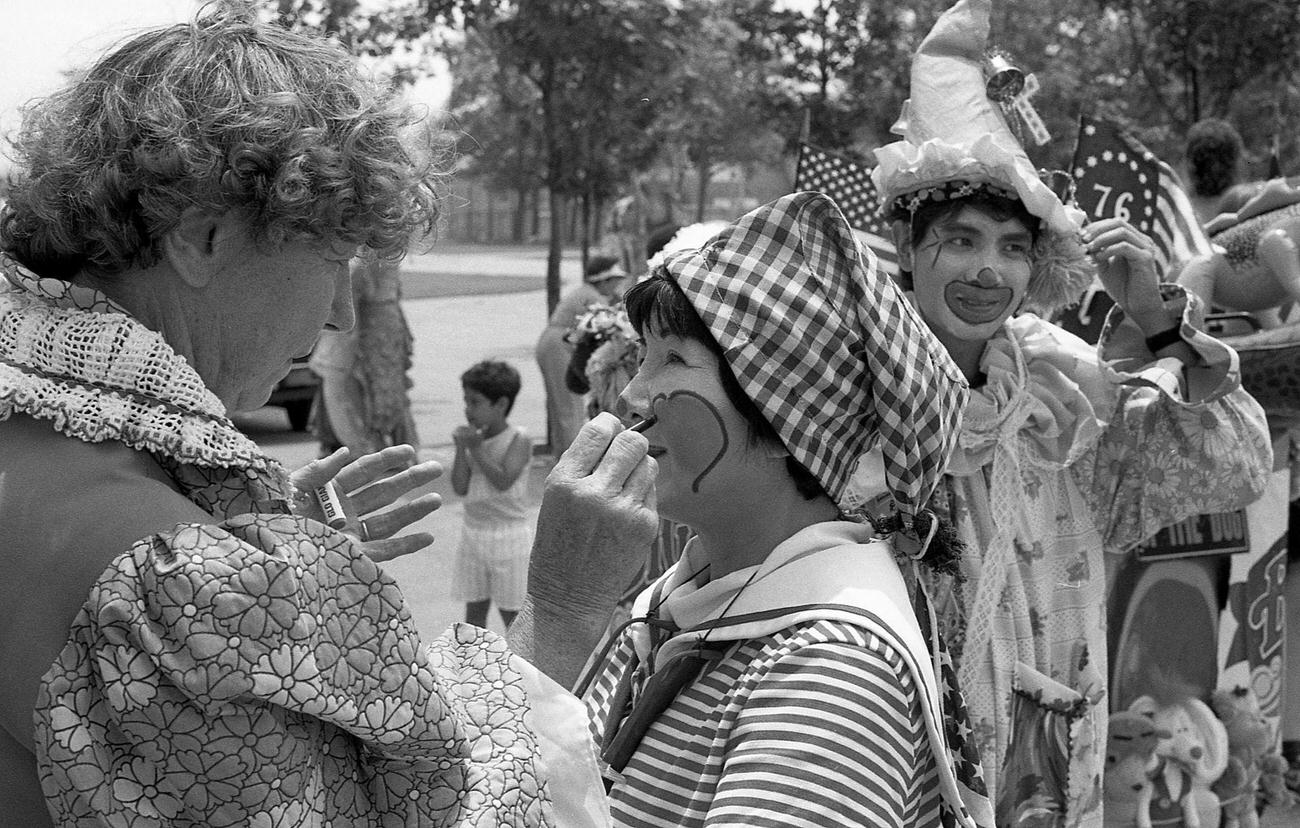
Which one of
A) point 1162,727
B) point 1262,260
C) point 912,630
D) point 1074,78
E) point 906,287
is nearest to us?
point 912,630

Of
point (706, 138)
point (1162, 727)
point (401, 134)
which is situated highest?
point (401, 134)

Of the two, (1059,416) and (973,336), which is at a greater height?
(973,336)

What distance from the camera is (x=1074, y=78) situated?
16.2 metres

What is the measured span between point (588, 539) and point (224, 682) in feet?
1.84

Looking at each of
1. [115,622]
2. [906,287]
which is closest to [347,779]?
[115,622]

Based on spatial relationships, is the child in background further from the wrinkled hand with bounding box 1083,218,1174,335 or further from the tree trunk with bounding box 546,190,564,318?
the tree trunk with bounding box 546,190,564,318

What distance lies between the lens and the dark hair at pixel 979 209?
2896 mm

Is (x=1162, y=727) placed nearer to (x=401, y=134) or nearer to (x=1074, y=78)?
(x=401, y=134)

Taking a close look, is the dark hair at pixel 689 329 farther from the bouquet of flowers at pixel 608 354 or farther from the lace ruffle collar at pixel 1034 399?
the bouquet of flowers at pixel 608 354

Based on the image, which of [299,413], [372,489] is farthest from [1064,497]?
[299,413]

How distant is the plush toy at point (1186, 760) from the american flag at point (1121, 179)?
4.27 feet

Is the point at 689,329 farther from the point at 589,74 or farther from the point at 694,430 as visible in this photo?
the point at 589,74

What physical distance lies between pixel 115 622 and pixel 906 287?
236cm

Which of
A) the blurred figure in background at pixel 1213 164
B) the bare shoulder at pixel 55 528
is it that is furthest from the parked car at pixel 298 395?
the bare shoulder at pixel 55 528
